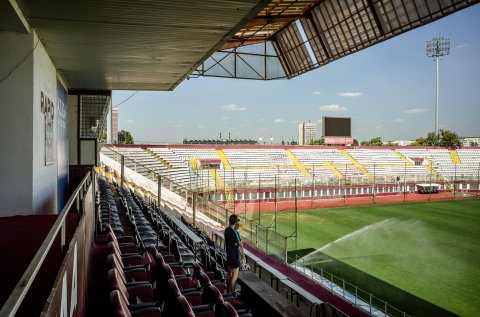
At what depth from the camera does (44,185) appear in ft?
23.0

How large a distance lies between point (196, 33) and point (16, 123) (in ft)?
10.3

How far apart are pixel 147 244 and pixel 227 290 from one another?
150 centimetres

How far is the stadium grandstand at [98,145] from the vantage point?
133 inches

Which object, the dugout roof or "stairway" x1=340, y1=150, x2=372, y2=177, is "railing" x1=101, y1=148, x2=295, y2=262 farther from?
"stairway" x1=340, y1=150, x2=372, y2=177

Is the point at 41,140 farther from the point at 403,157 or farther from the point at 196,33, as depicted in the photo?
the point at 403,157

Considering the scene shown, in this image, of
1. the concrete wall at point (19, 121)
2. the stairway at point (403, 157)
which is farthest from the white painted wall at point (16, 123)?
the stairway at point (403, 157)

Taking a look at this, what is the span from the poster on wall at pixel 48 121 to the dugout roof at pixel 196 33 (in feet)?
2.98

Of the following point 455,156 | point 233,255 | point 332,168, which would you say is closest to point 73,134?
point 233,255

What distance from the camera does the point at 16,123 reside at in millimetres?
5840

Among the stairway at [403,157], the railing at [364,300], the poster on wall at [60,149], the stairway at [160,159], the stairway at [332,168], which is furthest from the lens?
the stairway at [403,157]

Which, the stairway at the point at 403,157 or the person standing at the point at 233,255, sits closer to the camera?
the person standing at the point at 233,255

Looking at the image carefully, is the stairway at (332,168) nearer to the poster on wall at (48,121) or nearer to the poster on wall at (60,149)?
the poster on wall at (60,149)

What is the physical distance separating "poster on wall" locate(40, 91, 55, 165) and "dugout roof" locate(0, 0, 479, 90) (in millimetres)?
909

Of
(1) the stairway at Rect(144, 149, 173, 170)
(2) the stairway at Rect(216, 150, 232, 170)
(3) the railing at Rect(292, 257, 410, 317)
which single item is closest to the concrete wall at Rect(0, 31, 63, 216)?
(3) the railing at Rect(292, 257, 410, 317)
